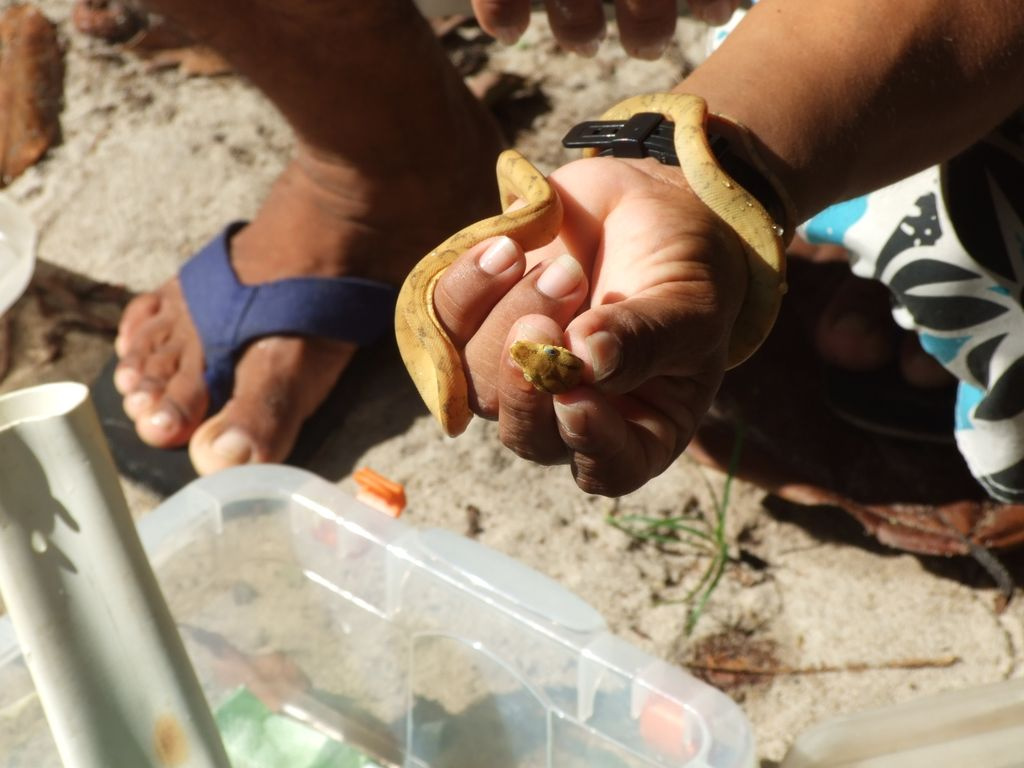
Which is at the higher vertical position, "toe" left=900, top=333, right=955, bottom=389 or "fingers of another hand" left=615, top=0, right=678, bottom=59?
"fingers of another hand" left=615, top=0, right=678, bottom=59

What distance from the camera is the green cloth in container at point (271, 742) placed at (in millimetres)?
1460

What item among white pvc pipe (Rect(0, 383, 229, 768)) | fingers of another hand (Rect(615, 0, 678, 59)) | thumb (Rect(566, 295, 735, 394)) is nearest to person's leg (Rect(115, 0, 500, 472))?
fingers of another hand (Rect(615, 0, 678, 59))

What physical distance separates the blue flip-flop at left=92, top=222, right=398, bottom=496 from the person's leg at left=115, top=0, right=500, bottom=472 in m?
0.02

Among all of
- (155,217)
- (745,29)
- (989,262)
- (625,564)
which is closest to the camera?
(745,29)

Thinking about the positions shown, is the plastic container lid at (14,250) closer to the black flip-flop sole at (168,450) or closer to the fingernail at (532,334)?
the black flip-flop sole at (168,450)

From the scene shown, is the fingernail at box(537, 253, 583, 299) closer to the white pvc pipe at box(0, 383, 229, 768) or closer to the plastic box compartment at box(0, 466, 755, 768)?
the white pvc pipe at box(0, 383, 229, 768)

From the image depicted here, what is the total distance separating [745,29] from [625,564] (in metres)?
0.81

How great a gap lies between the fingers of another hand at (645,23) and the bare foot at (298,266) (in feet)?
2.10

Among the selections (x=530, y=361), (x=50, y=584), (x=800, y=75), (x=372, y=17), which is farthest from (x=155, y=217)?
(x=530, y=361)

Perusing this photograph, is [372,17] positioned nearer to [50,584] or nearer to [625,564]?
[625,564]

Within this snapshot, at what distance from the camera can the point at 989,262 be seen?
1.46 meters

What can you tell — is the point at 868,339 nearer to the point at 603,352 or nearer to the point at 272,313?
the point at 272,313

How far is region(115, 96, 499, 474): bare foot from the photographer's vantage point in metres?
1.88

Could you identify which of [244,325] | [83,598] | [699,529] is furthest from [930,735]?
[244,325]
